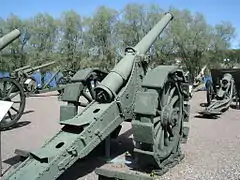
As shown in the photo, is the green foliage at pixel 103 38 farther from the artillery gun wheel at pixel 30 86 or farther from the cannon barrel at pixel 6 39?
the cannon barrel at pixel 6 39

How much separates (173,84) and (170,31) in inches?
1077

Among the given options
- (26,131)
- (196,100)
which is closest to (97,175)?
(26,131)

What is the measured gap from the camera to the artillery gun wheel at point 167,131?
5304 millimetres

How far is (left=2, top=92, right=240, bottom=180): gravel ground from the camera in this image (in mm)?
5562

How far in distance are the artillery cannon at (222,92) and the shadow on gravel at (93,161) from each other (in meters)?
4.59

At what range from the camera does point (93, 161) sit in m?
6.33

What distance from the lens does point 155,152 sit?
5223 millimetres

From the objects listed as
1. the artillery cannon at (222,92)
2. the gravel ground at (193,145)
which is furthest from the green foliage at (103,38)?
the gravel ground at (193,145)

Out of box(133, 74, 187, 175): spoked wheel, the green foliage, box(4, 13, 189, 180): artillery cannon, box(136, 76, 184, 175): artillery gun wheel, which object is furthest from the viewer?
the green foliage

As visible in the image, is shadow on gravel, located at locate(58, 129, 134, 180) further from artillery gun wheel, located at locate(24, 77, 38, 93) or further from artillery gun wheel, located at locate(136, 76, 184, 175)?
artillery gun wheel, located at locate(24, 77, 38, 93)

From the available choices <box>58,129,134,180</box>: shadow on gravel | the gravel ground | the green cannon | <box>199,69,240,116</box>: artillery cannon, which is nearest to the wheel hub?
the gravel ground

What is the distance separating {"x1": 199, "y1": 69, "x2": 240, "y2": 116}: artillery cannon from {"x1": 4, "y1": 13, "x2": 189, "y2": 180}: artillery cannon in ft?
18.7

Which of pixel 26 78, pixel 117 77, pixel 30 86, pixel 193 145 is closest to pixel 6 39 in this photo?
pixel 117 77

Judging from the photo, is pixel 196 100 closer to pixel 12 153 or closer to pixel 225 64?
pixel 12 153
